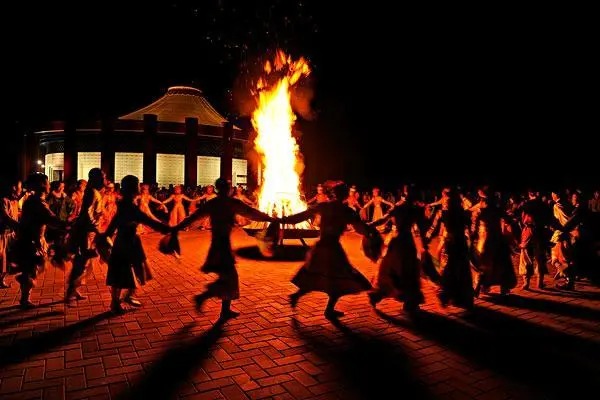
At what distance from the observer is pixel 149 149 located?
926 inches

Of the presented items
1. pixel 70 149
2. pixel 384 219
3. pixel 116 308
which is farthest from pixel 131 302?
pixel 70 149

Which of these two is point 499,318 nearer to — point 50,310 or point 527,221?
point 527,221

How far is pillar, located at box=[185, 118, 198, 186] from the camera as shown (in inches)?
954

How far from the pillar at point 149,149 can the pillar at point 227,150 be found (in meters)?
4.25

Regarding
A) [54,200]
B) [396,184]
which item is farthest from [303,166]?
[54,200]

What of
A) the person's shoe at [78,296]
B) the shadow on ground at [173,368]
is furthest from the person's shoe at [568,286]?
the person's shoe at [78,296]

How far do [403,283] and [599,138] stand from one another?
1333 inches

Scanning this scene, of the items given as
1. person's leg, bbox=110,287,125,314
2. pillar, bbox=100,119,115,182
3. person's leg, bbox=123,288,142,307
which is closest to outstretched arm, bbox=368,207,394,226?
person's leg, bbox=123,288,142,307

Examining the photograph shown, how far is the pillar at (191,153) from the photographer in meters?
24.2

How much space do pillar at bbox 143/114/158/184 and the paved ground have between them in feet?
57.4

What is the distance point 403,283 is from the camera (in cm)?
555

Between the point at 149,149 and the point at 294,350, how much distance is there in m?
21.6

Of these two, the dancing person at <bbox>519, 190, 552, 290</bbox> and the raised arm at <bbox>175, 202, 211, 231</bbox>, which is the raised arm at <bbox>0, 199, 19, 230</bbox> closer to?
the raised arm at <bbox>175, 202, 211, 231</bbox>

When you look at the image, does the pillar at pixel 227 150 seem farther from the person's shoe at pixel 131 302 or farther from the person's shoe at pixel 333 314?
the person's shoe at pixel 333 314
